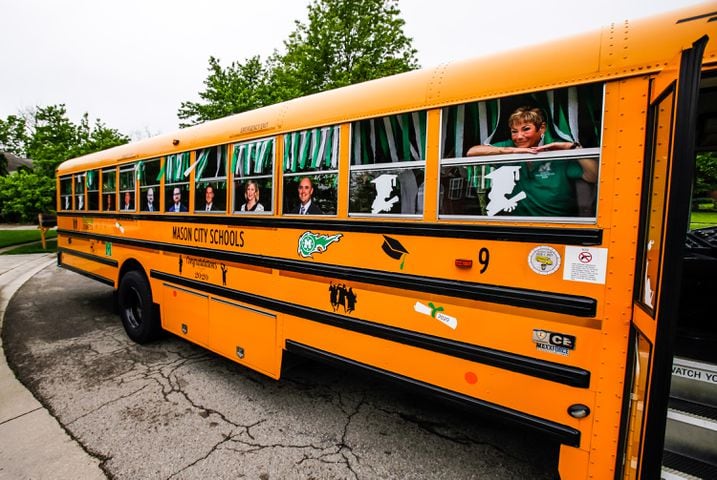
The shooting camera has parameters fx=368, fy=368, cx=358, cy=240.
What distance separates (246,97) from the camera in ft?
43.5

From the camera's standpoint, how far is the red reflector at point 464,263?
1.99 metres

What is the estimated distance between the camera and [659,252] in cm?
139

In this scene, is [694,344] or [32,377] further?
[32,377]

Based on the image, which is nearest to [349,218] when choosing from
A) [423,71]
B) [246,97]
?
[423,71]

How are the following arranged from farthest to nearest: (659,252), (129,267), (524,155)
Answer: (129,267) < (524,155) < (659,252)

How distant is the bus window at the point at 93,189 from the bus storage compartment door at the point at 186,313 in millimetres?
2423

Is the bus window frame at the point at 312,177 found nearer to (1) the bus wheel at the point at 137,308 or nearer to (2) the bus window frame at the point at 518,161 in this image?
(2) the bus window frame at the point at 518,161

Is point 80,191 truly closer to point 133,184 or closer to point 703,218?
point 133,184

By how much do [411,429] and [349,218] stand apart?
166 cm

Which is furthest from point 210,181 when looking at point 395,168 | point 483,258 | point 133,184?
point 483,258

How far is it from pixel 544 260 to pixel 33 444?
3558 mm

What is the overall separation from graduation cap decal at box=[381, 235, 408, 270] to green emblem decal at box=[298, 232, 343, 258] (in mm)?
359

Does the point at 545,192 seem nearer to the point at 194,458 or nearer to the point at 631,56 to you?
the point at 631,56

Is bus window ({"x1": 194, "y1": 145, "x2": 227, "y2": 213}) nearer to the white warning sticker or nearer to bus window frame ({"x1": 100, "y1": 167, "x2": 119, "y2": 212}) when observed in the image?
bus window frame ({"x1": 100, "y1": 167, "x2": 119, "y2": 212})
